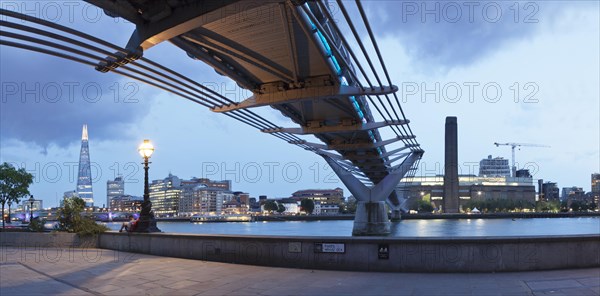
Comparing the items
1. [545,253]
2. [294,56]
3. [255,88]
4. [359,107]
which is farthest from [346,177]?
[545,253]

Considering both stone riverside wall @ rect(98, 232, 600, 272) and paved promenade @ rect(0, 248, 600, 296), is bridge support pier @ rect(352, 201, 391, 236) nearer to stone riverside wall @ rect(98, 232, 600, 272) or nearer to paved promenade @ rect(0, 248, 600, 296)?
stone riverside wall @ rect(98, 232, 600, 272)

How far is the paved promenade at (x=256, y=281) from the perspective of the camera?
28.7 feet

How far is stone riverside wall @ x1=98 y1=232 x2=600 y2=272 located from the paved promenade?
0.34m

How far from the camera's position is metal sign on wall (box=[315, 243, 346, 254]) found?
11.5 m

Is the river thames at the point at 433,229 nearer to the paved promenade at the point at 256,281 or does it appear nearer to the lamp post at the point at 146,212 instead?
the lamp post at the point at 146,212

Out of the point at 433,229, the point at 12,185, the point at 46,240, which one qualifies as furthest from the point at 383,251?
the point at 433,229

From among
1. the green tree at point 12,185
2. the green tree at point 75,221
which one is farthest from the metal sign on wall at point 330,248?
the green tree at point 12,185

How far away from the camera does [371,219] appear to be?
62375 mm

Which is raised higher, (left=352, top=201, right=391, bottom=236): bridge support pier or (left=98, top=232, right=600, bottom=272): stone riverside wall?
(left=98, top=232, right=600, bottom=272): stone riverside wall

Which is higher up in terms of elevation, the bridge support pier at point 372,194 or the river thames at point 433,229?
the bridge support pier at point 372,194

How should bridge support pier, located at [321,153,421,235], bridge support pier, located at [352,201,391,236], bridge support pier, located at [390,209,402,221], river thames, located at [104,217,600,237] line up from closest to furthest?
bridge support pier, located at [321,153,421,235], bridge support pier, located at [352,201,391,236], river thames, located at [104,217,600,237], bridge support pier, located at [390,209,402,221]

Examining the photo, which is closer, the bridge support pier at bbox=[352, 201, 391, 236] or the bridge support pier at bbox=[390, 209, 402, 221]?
the bridge support pier at bbox=[352, 201, 391, 236]

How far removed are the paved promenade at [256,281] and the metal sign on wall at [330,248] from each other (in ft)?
1.82

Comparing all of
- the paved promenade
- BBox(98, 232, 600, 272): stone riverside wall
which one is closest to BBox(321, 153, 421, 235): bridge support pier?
BBox(98, 232, 600, 272): stone riverside wall
